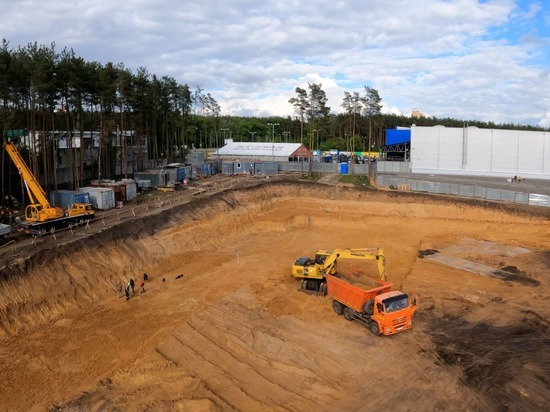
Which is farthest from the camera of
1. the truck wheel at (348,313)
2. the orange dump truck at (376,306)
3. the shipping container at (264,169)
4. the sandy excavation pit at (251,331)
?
the shipping container at (264,169)

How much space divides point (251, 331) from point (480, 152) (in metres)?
53.6

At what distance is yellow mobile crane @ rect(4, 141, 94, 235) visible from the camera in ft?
107

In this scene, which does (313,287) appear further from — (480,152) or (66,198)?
(480,152)

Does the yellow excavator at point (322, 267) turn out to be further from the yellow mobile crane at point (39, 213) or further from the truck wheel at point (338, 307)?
the yellow mobile crane at point (39, 213)

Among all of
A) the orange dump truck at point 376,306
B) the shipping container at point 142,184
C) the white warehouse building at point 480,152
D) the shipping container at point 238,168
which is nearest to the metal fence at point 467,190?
the white warehouse building at point 480,152

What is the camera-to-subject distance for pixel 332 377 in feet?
61.9

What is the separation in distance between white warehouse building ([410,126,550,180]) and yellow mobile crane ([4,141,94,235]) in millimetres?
48896

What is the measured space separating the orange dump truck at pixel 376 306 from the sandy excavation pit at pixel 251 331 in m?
0.71

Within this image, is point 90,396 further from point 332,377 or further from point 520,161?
point 520,161

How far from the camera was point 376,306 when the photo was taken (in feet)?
72.4

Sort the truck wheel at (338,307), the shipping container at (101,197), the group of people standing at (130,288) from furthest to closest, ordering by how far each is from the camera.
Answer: the shipping container at (101,197) < the group of people standing at (130,288) < the truck wheel at (338,307)

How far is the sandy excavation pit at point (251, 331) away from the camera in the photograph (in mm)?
17578

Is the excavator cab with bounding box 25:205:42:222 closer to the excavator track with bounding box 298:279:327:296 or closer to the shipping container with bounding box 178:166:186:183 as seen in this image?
the excavator track with bounding box 298:279:327:296

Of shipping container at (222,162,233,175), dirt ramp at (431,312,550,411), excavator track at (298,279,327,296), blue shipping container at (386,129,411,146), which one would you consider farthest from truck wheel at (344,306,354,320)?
blue shipping container at (386,129,411,146)
